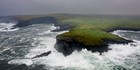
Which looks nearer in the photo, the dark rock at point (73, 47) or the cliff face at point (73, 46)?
the dark rock at point (73, 47)

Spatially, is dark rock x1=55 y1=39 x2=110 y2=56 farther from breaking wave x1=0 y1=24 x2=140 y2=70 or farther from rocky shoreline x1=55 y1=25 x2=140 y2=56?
breaking wave x1=0 y1=24 x2=140 y2=70

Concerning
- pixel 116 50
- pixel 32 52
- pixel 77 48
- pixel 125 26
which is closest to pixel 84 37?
pixel 77 48

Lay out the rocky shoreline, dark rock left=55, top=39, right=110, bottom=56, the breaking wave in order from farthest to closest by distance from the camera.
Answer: the rocky shoreline
dark rock left=55, top=39, right=110, bottom=56
the breaking wave

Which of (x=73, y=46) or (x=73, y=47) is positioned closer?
(x=73, y=47)

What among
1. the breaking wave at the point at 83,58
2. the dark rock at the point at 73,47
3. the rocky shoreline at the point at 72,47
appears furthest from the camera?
the rocky shoreline at the point at 72,47

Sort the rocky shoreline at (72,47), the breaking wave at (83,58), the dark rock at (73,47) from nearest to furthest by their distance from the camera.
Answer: the breaking wave at (83,58) < the dark rock at (73,47) < the rocky shoreline at (72,47)

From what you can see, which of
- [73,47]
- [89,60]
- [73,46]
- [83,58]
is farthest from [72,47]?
[89,60]

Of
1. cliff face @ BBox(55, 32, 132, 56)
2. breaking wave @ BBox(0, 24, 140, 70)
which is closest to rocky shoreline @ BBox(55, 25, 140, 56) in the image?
cliff face @ BBox(55, 32, 132, 56)

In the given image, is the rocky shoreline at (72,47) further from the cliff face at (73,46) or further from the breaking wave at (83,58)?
the breaking wave at (83,58)

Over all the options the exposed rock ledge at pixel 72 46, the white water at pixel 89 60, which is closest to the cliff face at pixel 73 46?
the exposed rock ledge at pixel 72 46

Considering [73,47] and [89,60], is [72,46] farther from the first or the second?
[89,60]

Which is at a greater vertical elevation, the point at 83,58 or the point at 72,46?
the point at 72,46

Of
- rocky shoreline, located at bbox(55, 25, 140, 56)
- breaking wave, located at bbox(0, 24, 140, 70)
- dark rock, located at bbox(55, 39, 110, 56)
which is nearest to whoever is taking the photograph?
breaking wave, located at bbox(0, 24, 140, 70)
